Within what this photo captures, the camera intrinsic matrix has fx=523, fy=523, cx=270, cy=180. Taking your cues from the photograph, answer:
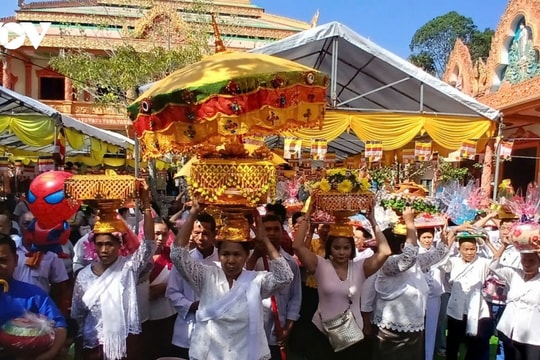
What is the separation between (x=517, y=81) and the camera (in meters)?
14.8

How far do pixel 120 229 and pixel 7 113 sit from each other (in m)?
4.85

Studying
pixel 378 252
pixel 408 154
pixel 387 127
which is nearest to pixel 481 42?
pixel 408 154

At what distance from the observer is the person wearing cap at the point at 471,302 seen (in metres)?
4.75

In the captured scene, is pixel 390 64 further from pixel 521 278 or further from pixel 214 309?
pixel 214 309

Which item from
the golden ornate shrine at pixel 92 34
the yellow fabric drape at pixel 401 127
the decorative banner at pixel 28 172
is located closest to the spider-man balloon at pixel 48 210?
the yellow fabric drape at pixel 401 127

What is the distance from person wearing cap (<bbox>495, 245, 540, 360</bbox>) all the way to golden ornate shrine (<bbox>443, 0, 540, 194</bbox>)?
30.4 feet

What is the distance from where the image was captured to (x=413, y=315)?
385cm

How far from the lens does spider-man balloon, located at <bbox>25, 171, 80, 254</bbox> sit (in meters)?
3.77

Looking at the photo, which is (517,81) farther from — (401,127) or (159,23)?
(159,23)

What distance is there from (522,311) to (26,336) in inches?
140

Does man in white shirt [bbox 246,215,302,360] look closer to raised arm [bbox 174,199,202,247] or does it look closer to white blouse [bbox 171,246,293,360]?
white blouse [bbox 171,246,293,360]

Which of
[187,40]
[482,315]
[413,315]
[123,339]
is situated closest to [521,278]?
[482,315]

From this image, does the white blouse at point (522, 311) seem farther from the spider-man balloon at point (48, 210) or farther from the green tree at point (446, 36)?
the green tree at point (446, 36)

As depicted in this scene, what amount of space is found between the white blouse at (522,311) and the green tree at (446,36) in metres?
40.2
